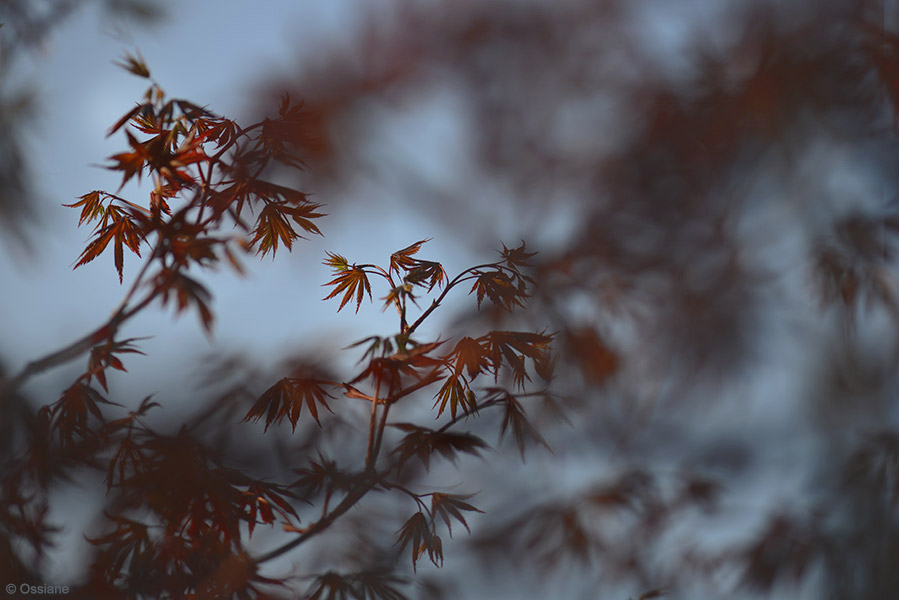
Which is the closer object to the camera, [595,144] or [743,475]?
[743,475]

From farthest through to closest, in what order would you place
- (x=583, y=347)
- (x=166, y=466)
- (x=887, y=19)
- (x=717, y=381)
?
(x=717, y=381) → (x=583, y=347) → (x=887, y=19) → (x=166, y=466)

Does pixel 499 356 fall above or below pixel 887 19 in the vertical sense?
below

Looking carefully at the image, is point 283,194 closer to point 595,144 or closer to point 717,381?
point 595,144

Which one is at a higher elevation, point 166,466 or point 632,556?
point 632,556

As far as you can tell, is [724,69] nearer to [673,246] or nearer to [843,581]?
[673,246]

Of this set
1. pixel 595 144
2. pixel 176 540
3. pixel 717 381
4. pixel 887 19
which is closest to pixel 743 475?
pixel 717 381

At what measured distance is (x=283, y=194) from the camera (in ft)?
1.96

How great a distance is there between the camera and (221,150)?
59 cm

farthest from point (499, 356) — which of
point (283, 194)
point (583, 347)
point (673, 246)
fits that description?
point (673, 246)

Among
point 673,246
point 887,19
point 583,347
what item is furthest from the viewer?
point 673,246

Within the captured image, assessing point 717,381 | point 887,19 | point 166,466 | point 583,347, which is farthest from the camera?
point 717,381

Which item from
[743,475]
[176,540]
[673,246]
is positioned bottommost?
→ [176,540]

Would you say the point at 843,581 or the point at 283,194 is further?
the point at 843,581

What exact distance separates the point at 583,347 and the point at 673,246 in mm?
403
